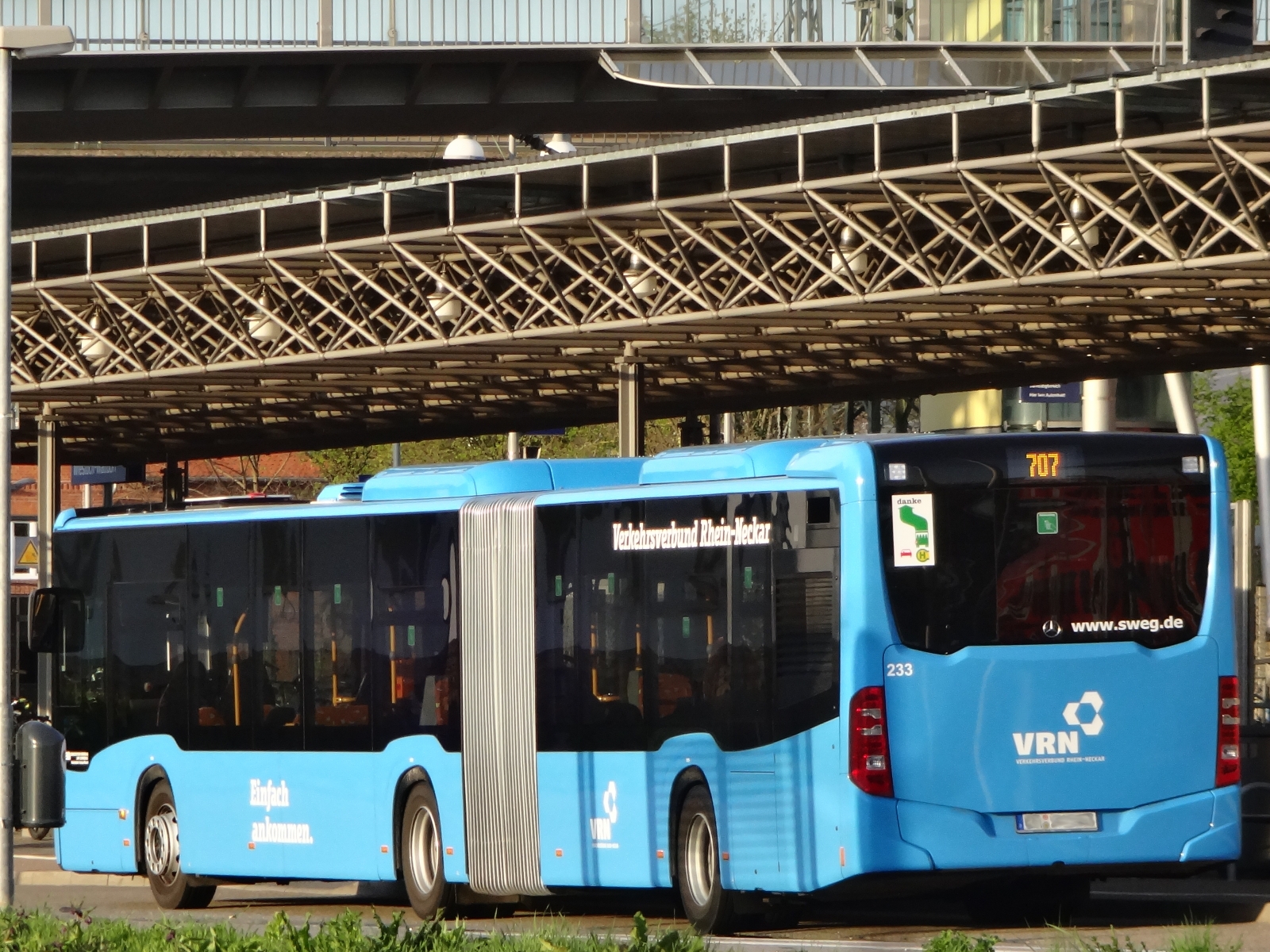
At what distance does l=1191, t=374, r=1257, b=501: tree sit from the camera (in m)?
57.8

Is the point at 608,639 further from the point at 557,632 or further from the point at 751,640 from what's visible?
the point at 751,640

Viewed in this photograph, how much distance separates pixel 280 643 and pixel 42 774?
511cm

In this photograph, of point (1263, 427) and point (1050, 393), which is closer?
point (1050, 393)

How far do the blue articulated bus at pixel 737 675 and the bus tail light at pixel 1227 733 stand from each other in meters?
0.02

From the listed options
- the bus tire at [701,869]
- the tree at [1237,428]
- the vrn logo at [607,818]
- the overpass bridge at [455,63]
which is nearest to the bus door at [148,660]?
the vrn logo at [607,818]

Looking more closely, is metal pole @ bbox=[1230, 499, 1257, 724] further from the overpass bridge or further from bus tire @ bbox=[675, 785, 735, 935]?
the overpass bridge

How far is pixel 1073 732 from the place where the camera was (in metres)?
13.7

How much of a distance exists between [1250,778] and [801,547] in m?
5.70

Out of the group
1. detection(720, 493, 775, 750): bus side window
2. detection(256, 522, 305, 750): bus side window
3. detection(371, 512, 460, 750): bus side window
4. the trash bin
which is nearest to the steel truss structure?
detection(371, 512, 460, 750): bus side window

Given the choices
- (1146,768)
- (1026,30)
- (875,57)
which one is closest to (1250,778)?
(1146,768)

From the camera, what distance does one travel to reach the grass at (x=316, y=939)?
1030cm

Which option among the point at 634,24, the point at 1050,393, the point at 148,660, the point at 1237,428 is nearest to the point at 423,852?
the point at 148,660

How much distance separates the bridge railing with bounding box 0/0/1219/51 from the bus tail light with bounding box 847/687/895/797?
67.9 ft

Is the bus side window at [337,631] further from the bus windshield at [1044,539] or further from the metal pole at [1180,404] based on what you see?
the metal pole at [1180,404]
